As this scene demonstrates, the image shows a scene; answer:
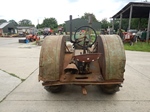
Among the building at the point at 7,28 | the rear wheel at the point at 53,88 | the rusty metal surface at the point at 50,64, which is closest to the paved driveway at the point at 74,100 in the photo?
the rear wheel at the point at 53,88

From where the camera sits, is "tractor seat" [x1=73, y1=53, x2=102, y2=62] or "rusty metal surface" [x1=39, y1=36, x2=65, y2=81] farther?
"rusty metal surface" [x1=39, y1=36, x2=65, y2=81]

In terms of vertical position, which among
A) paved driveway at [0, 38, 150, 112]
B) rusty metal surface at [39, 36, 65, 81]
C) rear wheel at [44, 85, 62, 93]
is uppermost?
rusty metal surface at [39, 36, 65, 81]

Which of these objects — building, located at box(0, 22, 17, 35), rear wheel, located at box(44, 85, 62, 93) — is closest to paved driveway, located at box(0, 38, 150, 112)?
rear wheel, located at box(44, 85, 62, 93)

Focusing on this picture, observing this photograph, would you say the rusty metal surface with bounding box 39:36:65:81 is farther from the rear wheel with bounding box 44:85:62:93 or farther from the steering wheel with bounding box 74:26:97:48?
the steering wheel with bounding box 74:26:97:48

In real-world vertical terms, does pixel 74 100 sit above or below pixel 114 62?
below

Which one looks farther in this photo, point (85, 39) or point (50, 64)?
point (85, 39)

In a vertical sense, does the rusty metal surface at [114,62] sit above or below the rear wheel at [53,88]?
above

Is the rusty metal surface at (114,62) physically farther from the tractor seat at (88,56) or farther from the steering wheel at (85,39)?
the steering wheel at (85,39)

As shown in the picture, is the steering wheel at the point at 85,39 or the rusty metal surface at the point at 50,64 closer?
the rusty metal surface at the point at 50,64

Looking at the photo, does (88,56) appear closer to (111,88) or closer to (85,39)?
(111,88)

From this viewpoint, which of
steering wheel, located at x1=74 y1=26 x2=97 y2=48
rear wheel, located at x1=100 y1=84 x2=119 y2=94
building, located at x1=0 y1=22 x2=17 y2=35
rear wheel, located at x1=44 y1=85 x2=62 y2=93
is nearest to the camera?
rear wheel, located at x1=100 y1=84 x2=119 y2=94

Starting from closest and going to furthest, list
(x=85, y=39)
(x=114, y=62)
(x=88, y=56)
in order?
(x=88, y=56)
(x=114, y=62)
(x=85, y=39)

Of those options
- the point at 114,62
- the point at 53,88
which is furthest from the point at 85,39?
the point at 53,88

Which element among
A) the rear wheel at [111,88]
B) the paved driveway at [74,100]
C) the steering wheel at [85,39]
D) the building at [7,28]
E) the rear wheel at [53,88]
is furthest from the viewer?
the building at [7,28]
